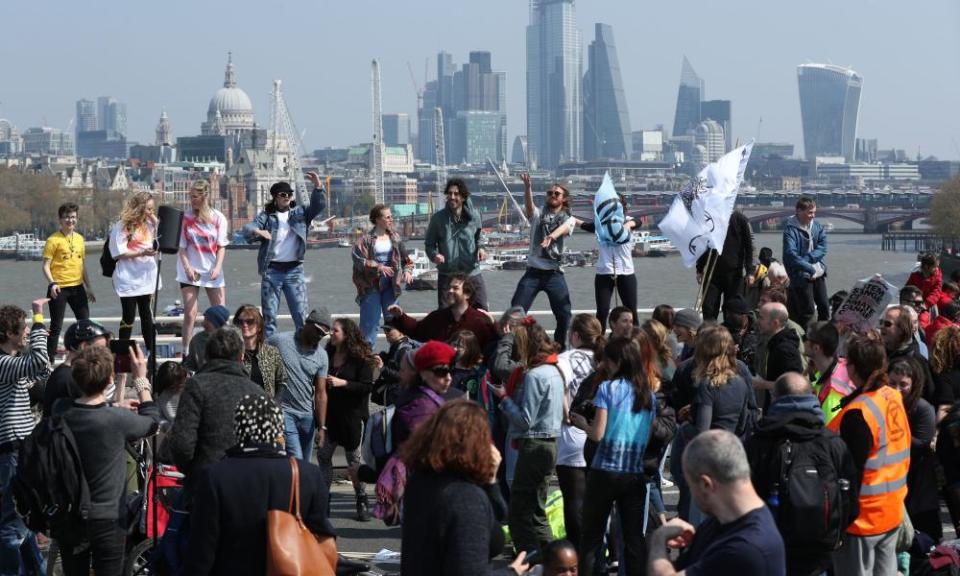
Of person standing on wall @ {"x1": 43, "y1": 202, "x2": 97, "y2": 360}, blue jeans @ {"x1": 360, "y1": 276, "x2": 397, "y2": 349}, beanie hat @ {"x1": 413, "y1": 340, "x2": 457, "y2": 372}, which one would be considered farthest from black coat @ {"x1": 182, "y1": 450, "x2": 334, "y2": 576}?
person standing on wall @ {"x1": 43, "y1": 202, "x2": 97, "y2": 360}

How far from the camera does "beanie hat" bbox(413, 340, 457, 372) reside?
5.61 metres

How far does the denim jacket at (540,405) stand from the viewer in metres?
6.44

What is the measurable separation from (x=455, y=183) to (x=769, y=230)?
132303 millimetres

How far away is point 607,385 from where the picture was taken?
234 inches

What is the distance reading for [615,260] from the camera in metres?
10.4

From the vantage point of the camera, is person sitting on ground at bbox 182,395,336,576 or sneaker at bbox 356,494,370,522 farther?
sneaker at bbox 356,494,370,522

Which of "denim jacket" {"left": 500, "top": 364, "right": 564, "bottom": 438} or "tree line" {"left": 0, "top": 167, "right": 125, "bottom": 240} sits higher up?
"denim jacket" {"left": 500, "top": 364, "right": 564, "bottom": 438}

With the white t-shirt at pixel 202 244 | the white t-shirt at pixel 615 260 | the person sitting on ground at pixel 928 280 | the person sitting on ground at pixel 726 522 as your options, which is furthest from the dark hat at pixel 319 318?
the person sitting on ground at pixel 928 280

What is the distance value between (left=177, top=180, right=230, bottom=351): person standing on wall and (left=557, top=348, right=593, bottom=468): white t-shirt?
4.02 metres

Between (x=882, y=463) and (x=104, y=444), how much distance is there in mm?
2843

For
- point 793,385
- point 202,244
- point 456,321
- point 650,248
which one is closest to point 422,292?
point 650,248

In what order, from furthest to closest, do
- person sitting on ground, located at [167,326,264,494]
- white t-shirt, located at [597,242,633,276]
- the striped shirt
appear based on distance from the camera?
white t-shirt, located at [597,242,633,276] → the striped shirt → person sitting on ground, located at [167,326,264,494]

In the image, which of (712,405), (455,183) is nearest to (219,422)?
(712,405)

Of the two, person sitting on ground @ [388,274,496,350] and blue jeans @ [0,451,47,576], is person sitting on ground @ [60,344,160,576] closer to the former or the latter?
blue jeans @ [0,451,47,576]
